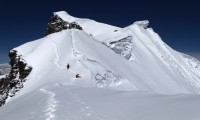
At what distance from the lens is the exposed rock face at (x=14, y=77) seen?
3213 cm

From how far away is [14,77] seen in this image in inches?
1378

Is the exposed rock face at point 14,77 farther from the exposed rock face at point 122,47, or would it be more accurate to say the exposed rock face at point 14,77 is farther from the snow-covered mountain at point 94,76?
the exposed rock face at point 122,47

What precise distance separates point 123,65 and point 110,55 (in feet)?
6.67

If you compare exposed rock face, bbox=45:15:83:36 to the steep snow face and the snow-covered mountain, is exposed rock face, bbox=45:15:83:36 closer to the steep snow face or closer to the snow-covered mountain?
the snow-covered mountain

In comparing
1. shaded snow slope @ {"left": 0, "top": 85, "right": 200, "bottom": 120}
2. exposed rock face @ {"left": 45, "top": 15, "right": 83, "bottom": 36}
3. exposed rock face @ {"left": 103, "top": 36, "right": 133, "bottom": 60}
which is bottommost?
shaded snow slope @ {"left": 0, "top": 85, "right": 200, "bottom": 120}

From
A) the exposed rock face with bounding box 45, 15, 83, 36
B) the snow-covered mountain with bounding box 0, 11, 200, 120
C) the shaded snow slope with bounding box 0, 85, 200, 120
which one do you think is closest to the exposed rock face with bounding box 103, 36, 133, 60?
the snow-covered mountain with bounding box 0, 11, 200, 120

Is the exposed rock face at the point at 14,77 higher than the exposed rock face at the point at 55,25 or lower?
lower

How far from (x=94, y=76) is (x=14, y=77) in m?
11.3

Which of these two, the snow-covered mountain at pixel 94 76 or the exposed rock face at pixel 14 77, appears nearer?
the snow-covered mountain at pixel 94 76

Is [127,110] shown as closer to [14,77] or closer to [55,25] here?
[14,77]

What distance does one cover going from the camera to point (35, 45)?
39.7 metres

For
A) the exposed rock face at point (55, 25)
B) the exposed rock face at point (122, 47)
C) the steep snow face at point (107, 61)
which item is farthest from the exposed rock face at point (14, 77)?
the exposed rock face at point (55, 25)

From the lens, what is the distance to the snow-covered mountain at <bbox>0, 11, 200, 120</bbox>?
11414 millimetres

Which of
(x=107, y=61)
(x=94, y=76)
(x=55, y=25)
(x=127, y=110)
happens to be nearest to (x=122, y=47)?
(x=107, y=61)
